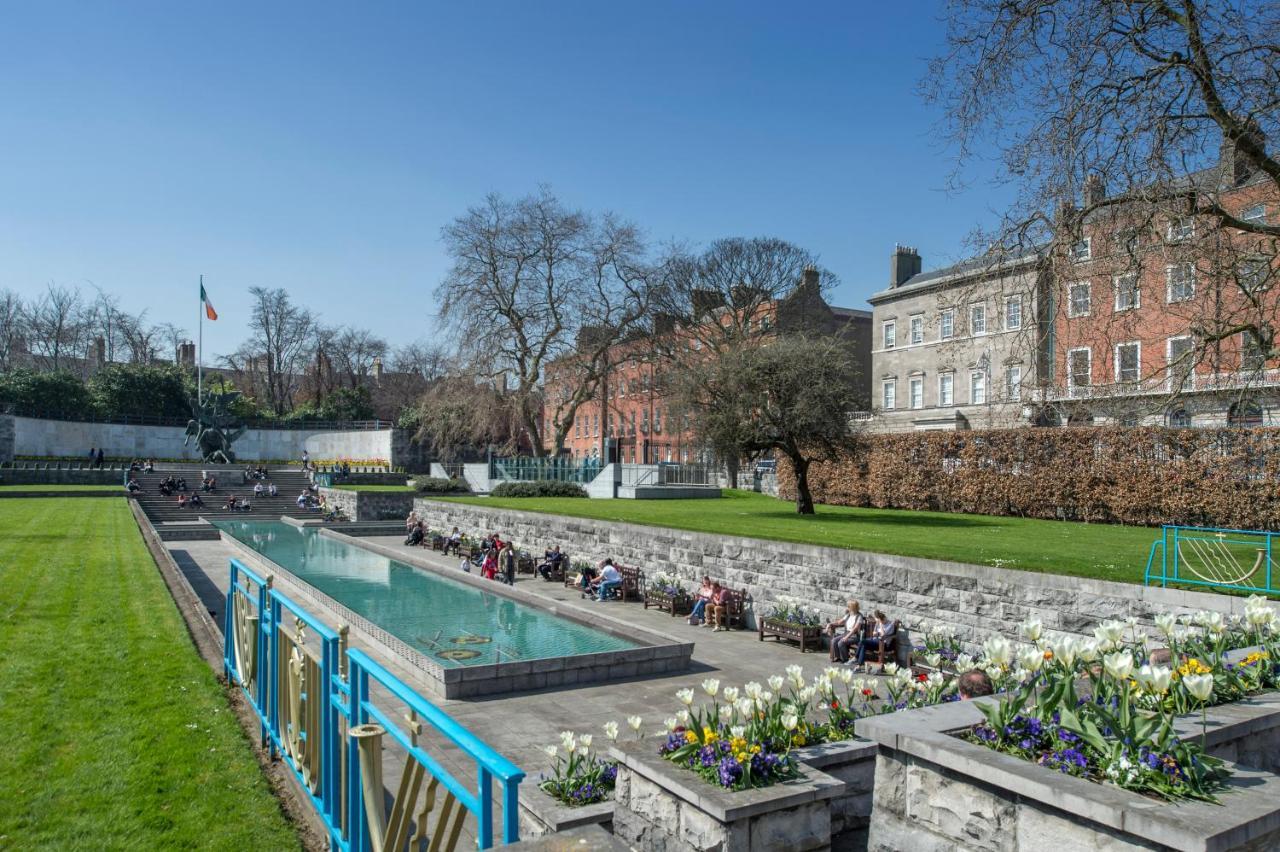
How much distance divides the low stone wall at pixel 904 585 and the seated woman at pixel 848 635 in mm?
815

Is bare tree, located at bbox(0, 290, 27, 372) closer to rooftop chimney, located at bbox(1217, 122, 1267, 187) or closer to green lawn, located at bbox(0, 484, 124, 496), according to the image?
green lawn, located at bbox(0, 484, 124, 496)

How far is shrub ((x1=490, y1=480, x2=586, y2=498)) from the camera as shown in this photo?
4075 centimetres

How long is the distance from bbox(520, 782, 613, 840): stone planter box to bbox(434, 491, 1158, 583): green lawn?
8751 millimetres

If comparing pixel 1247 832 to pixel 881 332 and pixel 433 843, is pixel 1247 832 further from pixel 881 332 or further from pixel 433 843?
pixel 881 332

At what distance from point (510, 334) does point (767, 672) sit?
32005mm

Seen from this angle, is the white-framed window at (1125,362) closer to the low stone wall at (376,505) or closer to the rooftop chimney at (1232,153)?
the rooftop chimney at (1232,153)

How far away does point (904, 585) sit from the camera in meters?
13.8

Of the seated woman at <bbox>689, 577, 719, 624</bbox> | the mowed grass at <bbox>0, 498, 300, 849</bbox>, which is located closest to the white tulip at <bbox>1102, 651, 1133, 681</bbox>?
the mowed grass at <bbox>0, 498, 300, 849</bbox>

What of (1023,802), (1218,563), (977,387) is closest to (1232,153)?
(1218,563)

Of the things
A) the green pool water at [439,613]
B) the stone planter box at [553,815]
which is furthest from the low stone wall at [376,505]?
the stone planter box at [553,815]

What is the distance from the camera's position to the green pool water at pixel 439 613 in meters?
13.9

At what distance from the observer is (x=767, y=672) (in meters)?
13.2

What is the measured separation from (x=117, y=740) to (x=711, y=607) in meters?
11.9

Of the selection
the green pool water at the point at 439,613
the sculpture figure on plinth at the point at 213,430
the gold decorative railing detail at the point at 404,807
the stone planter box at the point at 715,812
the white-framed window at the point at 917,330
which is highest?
the white-framed window at the point at 917,330
